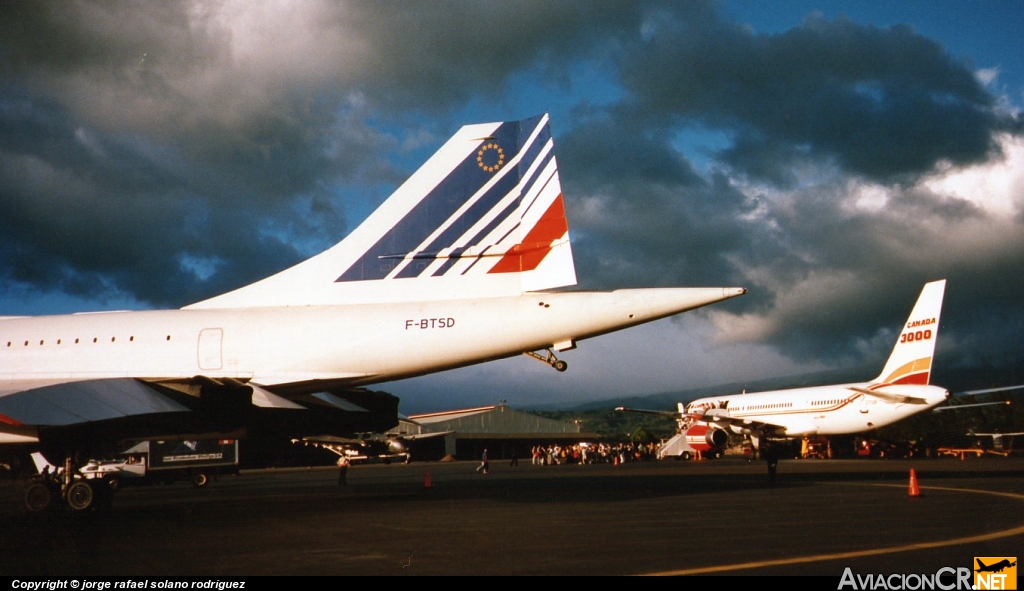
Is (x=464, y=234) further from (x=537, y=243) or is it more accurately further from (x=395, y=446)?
(x=395, y=446)

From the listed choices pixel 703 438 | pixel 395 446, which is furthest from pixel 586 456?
pixel 395 446

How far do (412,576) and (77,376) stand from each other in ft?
27.4

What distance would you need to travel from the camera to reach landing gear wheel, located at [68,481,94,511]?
11.9 m

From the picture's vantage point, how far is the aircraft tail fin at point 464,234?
1137 centimetres

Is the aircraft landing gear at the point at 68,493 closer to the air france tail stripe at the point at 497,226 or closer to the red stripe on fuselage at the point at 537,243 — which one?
the air france tail stripe at the point at 497,226

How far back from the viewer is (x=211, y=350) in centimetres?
1193

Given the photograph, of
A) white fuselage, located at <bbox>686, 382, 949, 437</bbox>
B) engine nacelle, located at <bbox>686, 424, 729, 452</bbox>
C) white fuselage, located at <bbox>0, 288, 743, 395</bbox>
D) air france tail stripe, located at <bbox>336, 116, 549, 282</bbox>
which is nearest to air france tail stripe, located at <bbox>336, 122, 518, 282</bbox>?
air france tail stripe, located at <bbox>336, 116, 549, 282</bbox>

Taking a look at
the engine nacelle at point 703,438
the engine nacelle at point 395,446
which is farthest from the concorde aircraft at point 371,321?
the engine nacelle at point 395,446

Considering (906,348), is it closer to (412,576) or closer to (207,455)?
(207,455)

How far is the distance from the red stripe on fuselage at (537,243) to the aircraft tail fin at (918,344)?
21631 mm

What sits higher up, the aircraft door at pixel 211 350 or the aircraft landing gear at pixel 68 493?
the aircraft door at pixel 211 350

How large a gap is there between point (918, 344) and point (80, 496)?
91.9 ft

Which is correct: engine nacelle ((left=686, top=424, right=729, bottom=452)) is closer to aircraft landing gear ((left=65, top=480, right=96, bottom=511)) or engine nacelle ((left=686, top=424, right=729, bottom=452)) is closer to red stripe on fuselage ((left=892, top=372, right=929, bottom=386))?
red stripe on fuselage ((left=892, top=372, right=929, bottom=386))

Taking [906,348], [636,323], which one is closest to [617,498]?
[636,323]
